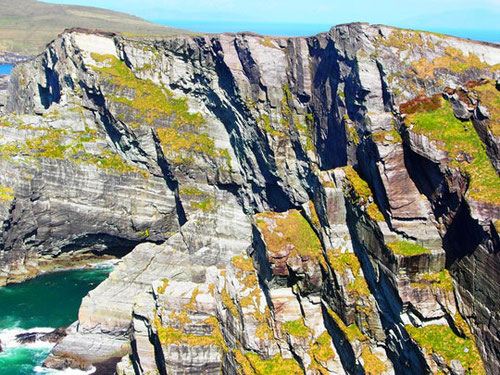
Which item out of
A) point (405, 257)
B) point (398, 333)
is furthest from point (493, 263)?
point (398, 333)

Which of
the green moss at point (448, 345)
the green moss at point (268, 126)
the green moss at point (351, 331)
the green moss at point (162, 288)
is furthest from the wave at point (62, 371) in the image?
the green moss at point (268, 126)

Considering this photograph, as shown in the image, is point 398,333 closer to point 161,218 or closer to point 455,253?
point 455,253

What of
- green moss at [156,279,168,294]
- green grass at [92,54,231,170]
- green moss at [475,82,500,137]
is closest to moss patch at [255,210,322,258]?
green moss at [156,279,168,294]

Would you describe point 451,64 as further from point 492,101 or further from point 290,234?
point 290,234

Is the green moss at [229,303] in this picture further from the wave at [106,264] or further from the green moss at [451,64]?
the green moss at [451,64]

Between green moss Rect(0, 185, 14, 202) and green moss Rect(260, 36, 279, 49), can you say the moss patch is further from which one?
green moss Rect(0, 185, 14, 202)

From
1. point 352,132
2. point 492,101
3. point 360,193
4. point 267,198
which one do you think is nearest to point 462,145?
point 492,101
